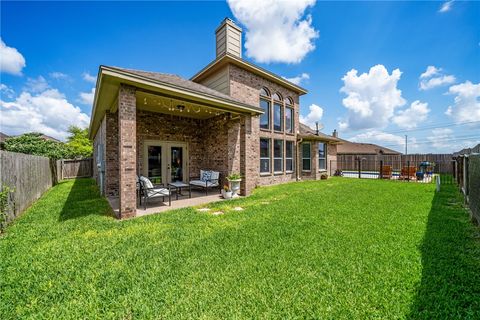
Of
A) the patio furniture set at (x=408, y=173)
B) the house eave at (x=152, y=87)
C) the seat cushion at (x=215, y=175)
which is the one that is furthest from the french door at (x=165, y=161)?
the patio furniture set at (x=408, y=173)

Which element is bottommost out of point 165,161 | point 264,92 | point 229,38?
point 165,161

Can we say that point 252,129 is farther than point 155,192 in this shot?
Yes

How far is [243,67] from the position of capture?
1087cm

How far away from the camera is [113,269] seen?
9.54 feet

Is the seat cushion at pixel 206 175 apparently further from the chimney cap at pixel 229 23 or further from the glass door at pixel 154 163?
the chimney cap at pixel 229 23

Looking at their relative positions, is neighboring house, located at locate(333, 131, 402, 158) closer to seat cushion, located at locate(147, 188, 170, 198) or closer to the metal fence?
the metal fence

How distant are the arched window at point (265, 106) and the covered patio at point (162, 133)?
3138mm

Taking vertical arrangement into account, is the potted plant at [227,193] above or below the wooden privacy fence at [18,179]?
below

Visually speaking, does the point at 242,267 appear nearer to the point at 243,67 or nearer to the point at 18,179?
the point at 18,179

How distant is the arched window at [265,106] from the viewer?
12.2m

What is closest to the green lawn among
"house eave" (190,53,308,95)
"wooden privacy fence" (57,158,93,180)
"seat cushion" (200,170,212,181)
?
"seat cushion" (200,170,212,181)

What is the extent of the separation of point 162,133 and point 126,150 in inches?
179

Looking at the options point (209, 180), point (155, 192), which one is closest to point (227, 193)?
point (209, 180)

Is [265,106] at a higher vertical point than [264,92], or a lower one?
lower
